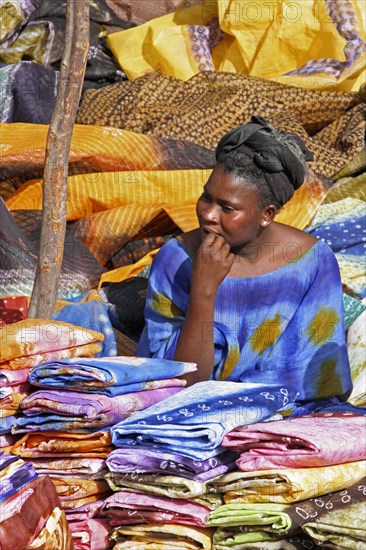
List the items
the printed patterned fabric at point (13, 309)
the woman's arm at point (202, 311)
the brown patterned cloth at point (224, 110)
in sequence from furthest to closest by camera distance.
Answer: the brown patterned cloth at point (224, 110), the printed patterned fabric at point (13, 309), the woman's arm at point (202, 311)

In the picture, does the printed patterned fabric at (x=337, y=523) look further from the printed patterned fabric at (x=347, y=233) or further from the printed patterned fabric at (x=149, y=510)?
the printed patterned fabric at (x=347, y=233)

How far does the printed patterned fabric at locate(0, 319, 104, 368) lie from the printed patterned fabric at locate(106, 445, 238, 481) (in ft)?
1.47

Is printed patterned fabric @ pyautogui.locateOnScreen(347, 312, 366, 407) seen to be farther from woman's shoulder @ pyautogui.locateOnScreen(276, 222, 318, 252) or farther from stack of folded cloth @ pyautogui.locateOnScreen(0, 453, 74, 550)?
stack of folded cloth @ pyautogui.locateOnScreen(0, 453, 74, 550)

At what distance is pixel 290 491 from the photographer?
2934 mm

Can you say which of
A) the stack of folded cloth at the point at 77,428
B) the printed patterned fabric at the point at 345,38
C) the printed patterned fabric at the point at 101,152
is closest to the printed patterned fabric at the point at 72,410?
the stack of folded cloth at the point at 77,428

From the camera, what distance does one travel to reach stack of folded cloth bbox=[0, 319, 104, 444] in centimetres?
325

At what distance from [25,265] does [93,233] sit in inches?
25.1

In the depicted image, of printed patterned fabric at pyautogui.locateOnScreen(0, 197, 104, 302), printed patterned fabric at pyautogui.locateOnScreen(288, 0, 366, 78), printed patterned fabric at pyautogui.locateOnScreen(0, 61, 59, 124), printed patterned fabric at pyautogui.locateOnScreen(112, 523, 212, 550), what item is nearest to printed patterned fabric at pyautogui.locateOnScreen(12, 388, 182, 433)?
printed patterned fabric at pyautogui.locateOnScreen(112, 523, 212, 550)

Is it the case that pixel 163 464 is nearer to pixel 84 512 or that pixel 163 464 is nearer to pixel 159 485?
pixel 159 485

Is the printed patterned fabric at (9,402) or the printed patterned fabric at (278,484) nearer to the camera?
the printed patterned fabric at (278,484)

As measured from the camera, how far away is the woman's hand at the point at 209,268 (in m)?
3.63

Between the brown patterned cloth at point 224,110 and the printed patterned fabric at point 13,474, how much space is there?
3.20 m

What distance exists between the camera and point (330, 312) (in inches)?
150

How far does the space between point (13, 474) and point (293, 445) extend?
2.63 feet
